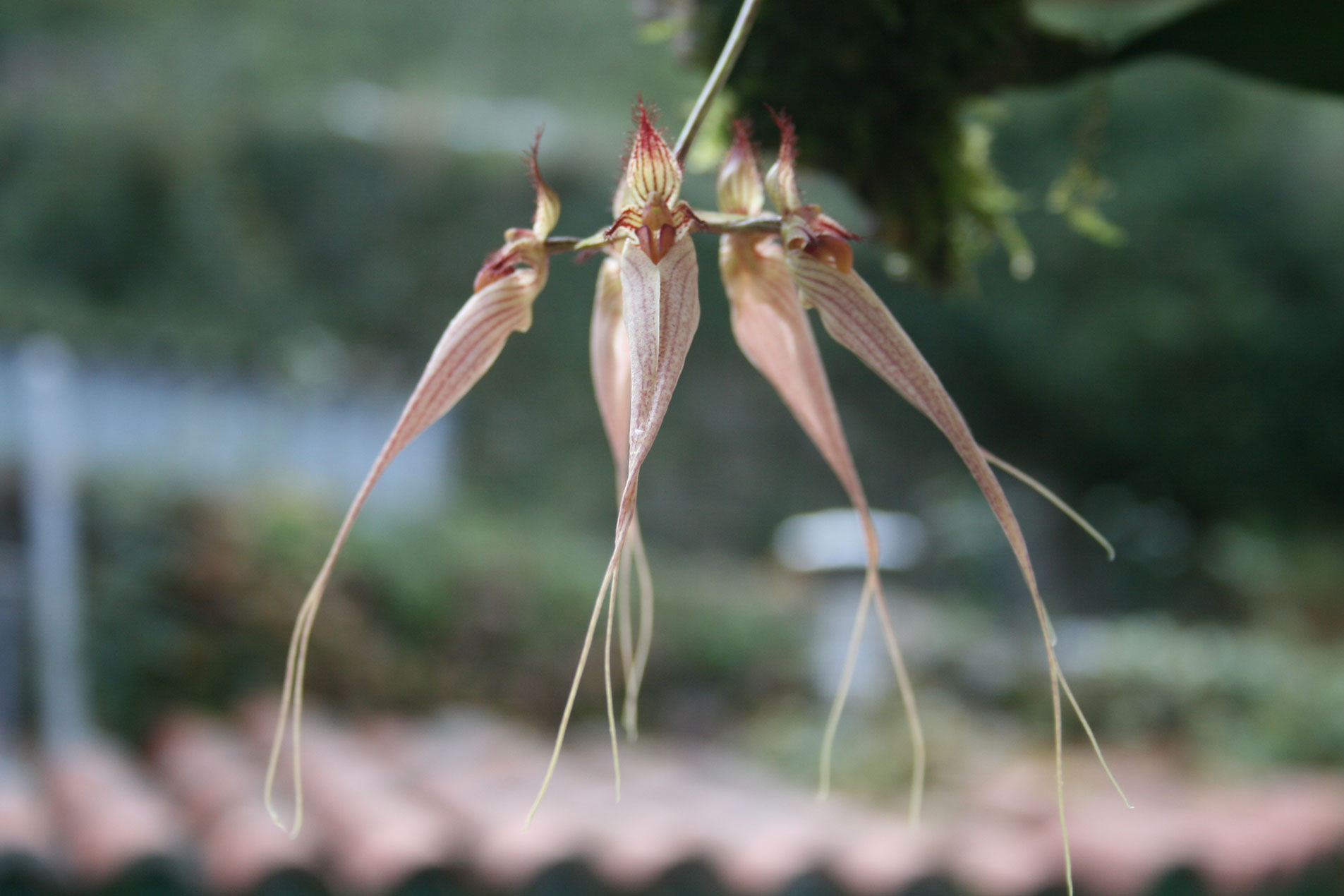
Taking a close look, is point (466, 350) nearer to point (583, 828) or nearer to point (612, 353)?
point (612, 353)

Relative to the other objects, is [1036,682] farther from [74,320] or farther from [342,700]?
[74,320]

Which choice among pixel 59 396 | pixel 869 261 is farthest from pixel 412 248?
pixel 59 396


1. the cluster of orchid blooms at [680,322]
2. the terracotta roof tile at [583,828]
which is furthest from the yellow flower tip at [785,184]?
the terracotta roof tile at [583,828]

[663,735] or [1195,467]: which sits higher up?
[1195,467]

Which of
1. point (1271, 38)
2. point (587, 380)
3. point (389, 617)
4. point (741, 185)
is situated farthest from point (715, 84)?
point (587, 380)

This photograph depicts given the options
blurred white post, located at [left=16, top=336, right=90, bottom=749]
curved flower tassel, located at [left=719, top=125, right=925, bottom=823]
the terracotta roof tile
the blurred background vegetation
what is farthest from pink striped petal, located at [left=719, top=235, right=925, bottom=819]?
blurred white post, located at [left=16, top=336, right=90, bottom=749]

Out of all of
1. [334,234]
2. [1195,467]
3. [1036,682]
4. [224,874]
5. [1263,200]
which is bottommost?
[224,874]

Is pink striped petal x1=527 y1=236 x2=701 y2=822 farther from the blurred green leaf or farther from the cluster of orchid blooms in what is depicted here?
the blurred green leaf
